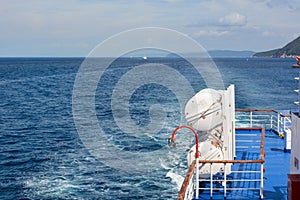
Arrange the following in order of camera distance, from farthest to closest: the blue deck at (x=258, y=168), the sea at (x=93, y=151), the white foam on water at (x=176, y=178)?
the sea at (x=93, y=151)
the white foam on water at (x=176, y=178)
the blue deck at (x=258, y=168)

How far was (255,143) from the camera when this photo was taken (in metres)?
14.1

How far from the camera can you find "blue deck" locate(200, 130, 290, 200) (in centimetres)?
909

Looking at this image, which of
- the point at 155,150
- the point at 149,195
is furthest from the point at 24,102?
the point at 149,195

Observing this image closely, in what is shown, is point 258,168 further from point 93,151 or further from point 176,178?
point 93,151

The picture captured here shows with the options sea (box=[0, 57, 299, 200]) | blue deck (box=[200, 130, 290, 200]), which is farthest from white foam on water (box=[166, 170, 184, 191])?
blue deck (box=[200, 130, 290, 200])

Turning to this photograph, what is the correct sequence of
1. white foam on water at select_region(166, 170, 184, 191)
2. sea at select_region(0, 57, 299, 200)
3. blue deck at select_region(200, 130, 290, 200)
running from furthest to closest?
sea at select_region(0, 57, 299, 200), white foam on water at select_region(166, 170, 184, 191), blue deck at select_region(200, 130, 290, 200)

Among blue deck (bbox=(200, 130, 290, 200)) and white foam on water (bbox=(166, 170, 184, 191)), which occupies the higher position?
blue deck (bbox=(200, 130, 290, 200))

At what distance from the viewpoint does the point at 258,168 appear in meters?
11.0

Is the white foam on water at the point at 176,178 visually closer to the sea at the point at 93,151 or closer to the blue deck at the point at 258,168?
the sea at the point at 93,151

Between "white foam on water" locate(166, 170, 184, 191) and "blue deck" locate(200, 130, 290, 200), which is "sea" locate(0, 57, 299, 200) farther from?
"blue deck" locate(200, 130, 290, 200)

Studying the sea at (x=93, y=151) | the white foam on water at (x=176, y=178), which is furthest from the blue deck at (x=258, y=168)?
the sea at (x=93, y=151)

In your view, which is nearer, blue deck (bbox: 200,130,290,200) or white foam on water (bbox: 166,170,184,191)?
blue deck (bbox: 200,130,290,200)

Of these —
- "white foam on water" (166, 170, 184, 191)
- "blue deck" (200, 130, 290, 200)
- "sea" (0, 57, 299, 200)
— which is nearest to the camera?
"blue deck" (200, 130, 290, 200)

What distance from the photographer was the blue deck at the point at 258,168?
9094 mm
